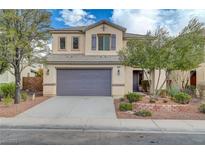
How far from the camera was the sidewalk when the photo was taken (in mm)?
9073

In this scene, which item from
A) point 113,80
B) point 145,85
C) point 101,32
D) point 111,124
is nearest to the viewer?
point 111,124

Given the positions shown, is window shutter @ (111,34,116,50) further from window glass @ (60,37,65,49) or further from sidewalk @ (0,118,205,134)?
sidewalk @ (0,118,205,134)

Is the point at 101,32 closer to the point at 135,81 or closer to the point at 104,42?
the point at 104,42

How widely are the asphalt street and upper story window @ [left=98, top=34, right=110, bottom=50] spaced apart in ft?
47.9

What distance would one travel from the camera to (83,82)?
21.1 m

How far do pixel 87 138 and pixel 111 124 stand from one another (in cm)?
207

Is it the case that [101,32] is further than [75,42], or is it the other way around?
[75,42]

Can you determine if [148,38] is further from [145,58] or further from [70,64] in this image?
[70,64]

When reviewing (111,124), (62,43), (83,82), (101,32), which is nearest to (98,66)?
(83,82)

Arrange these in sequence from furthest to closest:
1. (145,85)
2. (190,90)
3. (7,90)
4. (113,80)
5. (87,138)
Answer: (145,85) < (113,80) < (190,90) < (7,90) < (87,138)

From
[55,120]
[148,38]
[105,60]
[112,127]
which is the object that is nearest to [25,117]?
[55,120]

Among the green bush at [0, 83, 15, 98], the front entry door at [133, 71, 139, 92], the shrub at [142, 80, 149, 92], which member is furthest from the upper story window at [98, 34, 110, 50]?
the green bush at [0, 83, 15, 98]
